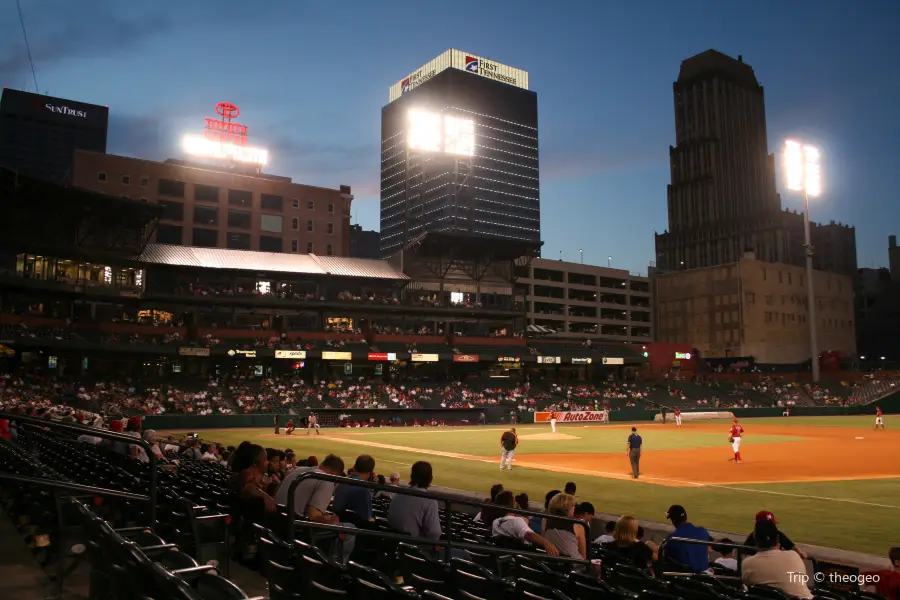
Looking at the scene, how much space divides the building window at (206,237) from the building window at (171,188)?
16.7ft

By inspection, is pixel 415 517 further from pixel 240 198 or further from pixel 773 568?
pixel 240 198

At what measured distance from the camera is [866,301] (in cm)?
15062

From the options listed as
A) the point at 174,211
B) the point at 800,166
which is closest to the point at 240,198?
the point at 174,211

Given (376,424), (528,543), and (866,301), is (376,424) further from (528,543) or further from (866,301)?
(866,301)

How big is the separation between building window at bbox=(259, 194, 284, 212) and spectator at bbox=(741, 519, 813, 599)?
9547 cm

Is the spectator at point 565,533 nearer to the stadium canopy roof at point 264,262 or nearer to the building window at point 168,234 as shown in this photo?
the stadium canopy roof at point 264,262

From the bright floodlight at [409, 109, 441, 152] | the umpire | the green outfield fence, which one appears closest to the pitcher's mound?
the green outfield fence

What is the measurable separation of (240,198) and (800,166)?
229 ft

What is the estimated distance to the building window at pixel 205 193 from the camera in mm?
93688

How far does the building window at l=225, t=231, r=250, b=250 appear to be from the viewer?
95.0 m

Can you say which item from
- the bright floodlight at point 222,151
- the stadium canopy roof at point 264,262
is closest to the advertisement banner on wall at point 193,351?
the stadium canopy roof at point 264,262

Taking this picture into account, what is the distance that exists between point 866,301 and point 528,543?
166143mm

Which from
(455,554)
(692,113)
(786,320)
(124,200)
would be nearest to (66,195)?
(124,200)

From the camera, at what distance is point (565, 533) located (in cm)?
998
